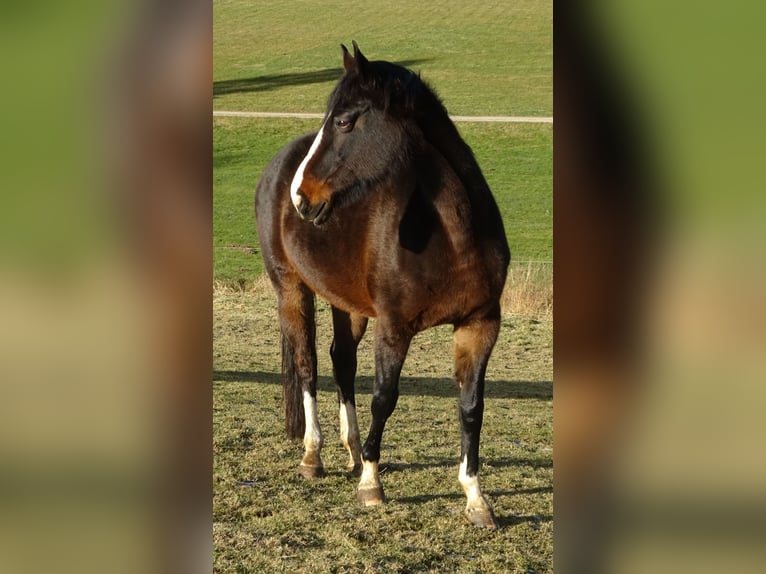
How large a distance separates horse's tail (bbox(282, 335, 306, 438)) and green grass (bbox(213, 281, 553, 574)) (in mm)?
104

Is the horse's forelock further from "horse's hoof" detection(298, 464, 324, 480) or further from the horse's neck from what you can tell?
"horse's hoof" detection(298, 464, 324, 480)

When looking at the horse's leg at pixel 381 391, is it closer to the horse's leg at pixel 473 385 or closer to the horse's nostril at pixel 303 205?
the horse's leg at pixel 473 385

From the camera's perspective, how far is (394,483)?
4.37 metres

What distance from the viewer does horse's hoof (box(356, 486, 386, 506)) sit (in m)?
3.97

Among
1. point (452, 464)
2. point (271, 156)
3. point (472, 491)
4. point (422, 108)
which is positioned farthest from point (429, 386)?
point (271, 156)

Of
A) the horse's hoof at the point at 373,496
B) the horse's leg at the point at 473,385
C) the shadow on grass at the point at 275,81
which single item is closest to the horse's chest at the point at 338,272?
the horse's leg at the point at 473,385

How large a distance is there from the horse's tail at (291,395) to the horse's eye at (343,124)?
1589 millimetres

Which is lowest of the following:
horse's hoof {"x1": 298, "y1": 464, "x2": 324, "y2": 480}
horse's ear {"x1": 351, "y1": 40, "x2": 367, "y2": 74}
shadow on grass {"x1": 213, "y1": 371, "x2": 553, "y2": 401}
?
horse's hoof {"x1": 298, "y1": 464, "x2": 324, "y2": 480}
